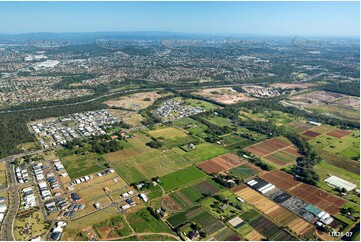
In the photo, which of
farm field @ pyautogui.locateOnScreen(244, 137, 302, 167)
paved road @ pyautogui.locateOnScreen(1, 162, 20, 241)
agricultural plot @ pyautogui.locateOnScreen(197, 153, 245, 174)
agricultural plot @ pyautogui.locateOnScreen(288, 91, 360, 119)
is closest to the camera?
paved road @ pyautogui.locateOnScreen(1, 162, 20, 241)

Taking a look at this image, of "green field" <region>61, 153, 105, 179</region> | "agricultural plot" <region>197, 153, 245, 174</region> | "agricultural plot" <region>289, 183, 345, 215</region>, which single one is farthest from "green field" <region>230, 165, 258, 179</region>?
"green field" <region>61, 153, 105, 179</region>

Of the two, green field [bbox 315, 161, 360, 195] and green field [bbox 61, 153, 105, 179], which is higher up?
green field [bbox 61, 153, 105, 179]

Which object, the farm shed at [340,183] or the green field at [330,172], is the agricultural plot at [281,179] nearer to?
the green field at [330,172]

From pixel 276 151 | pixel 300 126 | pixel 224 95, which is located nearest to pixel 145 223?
pixel 276 151

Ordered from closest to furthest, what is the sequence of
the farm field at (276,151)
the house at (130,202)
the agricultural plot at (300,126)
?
the house at (130,202)
the farm field at (276,151)
the agricultural plot at (300,126)

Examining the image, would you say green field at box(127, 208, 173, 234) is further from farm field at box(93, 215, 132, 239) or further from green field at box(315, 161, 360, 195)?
green field at box(315, 161, 360, 195)

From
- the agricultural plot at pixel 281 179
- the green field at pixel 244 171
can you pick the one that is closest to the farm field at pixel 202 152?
the green field at pixel 244 171

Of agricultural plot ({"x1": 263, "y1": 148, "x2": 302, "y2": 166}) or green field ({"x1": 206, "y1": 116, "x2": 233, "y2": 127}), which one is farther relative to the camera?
green field ({"x1": 206, "y1": 116, "x2": 233, "y2": 127})
